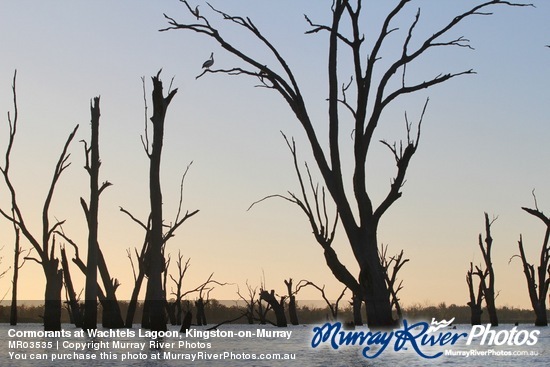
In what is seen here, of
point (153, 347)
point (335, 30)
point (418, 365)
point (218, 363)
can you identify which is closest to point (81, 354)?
point (153, 347)

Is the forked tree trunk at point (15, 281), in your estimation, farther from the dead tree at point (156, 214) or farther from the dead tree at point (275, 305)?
the dead tree at point (156, 214)

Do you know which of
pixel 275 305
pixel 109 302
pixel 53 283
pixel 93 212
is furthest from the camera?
pixel 275 305

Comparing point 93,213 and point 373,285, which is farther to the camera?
point 93,213

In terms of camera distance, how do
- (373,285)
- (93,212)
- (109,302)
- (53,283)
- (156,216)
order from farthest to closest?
(109,302) → (93,212) → (53,283) → (156,216) → (373,285)

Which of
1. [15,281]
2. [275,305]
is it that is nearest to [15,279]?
[15,281]

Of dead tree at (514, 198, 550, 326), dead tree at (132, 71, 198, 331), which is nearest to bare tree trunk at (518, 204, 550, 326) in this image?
dead tree at (514, 198, 550, 326)

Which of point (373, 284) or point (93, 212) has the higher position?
point (93, 212)

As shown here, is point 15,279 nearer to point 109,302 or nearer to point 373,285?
point 109,302

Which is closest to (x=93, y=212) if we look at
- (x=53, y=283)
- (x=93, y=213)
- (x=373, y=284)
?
(x=93, y=213)

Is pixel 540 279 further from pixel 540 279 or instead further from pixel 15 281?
pixel 15 281

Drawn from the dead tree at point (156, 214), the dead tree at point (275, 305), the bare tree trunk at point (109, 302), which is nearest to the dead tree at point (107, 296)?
the bare tree trunk at point (109, 302)

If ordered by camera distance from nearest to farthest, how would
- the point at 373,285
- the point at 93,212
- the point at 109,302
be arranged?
the point at 373,285 → the point at 93,212 → the point at 109,302

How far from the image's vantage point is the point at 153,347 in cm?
1778

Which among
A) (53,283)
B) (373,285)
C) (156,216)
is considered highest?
(156,216)
